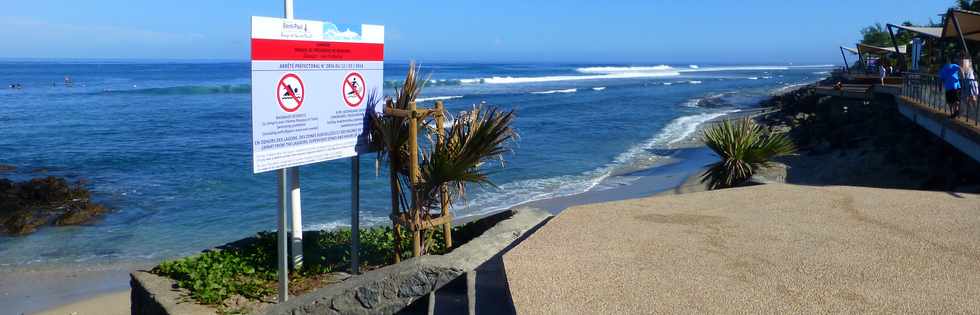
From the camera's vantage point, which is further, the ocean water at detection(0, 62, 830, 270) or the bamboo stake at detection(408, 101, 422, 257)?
the ocean water at detection(0, 62, 830, 270)

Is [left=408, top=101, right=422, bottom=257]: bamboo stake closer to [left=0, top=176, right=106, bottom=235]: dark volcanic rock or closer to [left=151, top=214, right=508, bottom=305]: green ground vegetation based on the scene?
[left=151, top=214, right=508, bottom=305]: green ground vegetation

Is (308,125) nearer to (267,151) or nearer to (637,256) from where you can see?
(267,151)

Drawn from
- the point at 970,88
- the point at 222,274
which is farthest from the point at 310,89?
the point at 970,88

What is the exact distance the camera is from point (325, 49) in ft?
17.4

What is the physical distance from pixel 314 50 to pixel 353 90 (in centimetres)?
53

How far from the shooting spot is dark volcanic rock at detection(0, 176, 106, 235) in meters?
12.1

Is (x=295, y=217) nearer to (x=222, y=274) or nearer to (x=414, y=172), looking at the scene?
(x=222, y=274)

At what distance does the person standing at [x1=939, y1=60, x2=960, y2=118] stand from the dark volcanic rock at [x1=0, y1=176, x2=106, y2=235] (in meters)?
13.5

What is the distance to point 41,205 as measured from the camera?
1338cm

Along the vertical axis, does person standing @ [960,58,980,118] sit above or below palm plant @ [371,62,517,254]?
above

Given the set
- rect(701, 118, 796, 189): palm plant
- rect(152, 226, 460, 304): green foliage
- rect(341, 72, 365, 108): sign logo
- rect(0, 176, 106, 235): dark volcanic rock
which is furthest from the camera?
rect(0, 176, 106, 235): dark volcanic rock

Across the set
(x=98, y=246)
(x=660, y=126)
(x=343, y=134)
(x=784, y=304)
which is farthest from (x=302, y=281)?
(x=660, y=126)

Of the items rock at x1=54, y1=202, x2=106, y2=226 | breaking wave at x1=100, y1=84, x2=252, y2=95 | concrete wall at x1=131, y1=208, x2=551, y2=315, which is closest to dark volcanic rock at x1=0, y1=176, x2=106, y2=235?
rock at x1=54, y1=202, x2=106, y2=226


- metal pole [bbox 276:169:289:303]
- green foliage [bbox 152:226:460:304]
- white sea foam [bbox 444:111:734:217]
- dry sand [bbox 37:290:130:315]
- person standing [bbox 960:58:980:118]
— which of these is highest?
person standing [bbox 960:58:980:118]
